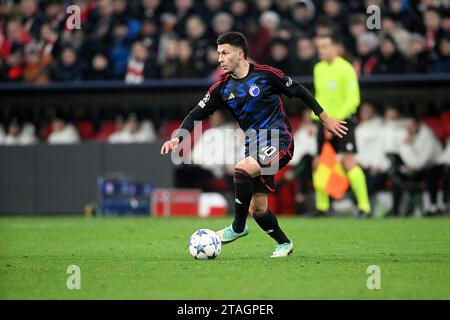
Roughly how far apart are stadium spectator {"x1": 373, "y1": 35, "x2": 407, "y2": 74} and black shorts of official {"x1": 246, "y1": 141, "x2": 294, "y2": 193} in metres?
8.57

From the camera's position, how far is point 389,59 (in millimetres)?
17359

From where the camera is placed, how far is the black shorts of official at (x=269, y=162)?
29.5 ft

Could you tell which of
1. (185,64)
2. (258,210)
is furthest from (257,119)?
(185,64)

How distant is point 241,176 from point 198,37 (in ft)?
35.2

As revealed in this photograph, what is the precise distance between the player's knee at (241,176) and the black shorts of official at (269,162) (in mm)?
171

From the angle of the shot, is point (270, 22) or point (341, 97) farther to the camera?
point (270, 22)

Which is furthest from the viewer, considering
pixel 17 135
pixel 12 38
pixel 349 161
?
pixel 12 38

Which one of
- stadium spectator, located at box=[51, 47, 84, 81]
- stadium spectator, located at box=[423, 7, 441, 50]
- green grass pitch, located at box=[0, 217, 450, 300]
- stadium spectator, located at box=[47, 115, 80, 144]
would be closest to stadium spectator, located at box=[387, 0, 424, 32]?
stadium spectator, located at box=[423, 7, 441, 50]

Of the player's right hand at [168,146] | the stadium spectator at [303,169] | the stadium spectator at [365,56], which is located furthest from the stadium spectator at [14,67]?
the player's right hand at [168,146]

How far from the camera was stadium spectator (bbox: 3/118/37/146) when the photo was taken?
19.8m

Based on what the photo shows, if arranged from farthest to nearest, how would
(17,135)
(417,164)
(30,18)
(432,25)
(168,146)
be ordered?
1. (30,18)
2. (17,135)
3. (432,25)
4. (417,164)
5. (168,146)

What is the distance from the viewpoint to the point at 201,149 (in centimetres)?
1783

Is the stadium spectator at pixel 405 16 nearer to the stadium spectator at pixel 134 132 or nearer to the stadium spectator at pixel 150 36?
the stadium spectator at pixel 150 36

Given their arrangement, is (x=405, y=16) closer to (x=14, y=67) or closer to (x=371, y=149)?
(x=371, y=149)
